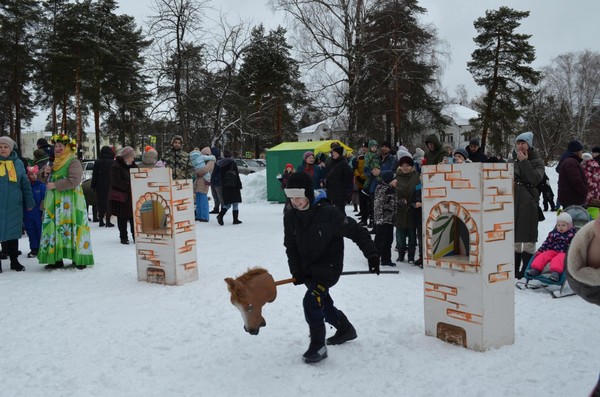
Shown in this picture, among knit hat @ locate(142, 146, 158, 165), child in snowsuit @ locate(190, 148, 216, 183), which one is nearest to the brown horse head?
knit hat @ locate(142, 146, 158, 165)

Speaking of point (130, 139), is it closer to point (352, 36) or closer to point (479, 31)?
point (352, 36)

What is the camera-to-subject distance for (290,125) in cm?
4166

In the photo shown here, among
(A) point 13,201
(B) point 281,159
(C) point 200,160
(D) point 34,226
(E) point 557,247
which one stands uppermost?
(B) point 281,159

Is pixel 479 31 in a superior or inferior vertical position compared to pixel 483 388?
superior

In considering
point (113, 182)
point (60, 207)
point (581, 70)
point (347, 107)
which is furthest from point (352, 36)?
point (581, 70)

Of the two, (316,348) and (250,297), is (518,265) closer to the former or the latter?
(316,348)

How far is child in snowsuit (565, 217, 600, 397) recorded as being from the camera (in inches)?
72.1

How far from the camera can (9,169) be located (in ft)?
21.9

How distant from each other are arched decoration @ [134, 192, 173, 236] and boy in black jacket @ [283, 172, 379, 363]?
2.78 m

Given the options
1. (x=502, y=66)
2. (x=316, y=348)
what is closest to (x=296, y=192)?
(x=316, y=348)

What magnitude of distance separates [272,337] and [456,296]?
1.71m

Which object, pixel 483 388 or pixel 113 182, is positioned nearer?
pixel 483 388

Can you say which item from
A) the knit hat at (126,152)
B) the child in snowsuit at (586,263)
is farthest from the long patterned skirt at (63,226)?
the child in snowsuit at (586,263)

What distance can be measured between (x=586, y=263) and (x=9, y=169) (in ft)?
23.5
